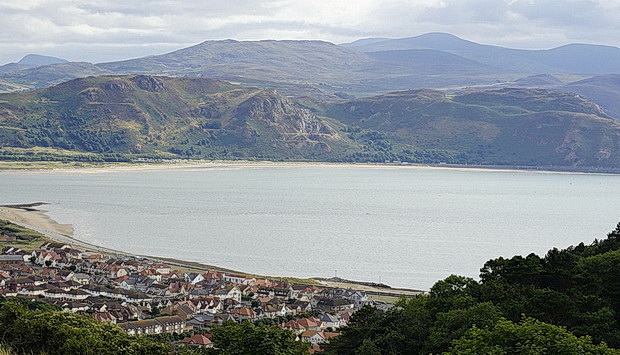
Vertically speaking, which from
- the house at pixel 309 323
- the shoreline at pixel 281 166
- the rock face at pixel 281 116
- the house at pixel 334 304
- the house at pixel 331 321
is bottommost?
the shoreline at pixel 281 166

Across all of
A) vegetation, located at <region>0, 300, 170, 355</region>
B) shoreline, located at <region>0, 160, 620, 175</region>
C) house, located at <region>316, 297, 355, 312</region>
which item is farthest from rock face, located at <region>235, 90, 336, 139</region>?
vegetation, located at <region>0, 300, 170, 355</region>

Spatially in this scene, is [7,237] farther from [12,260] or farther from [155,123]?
[155,123]

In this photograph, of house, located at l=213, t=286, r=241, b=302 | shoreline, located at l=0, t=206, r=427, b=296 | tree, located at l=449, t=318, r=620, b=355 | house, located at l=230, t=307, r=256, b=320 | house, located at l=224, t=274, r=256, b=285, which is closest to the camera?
tree, located at l=449, t=318, r=620, b=355

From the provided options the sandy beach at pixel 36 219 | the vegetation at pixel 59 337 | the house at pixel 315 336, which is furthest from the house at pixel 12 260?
the vegetation at pixel 59 337

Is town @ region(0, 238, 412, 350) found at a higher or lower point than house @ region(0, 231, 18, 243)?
higher

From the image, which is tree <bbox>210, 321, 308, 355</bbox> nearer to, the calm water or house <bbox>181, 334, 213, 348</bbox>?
house <bbox>181, 334, 213, 348</bbox>

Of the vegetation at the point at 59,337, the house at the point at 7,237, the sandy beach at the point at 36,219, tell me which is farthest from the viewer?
the sandy beach at the point at 36,219

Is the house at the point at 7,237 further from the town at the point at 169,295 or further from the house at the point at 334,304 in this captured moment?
the house at the point at 334,304
